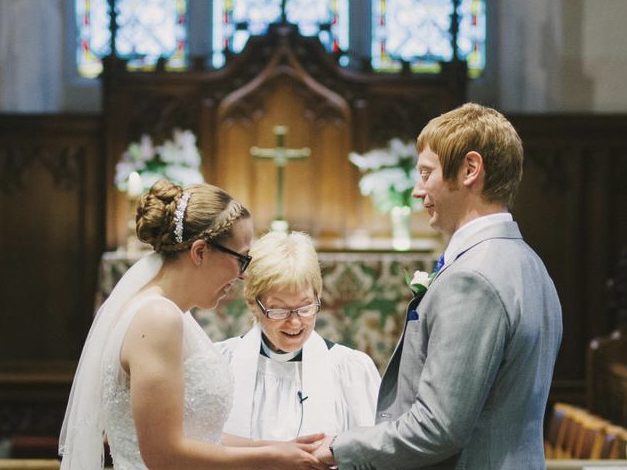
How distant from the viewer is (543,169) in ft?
30.9

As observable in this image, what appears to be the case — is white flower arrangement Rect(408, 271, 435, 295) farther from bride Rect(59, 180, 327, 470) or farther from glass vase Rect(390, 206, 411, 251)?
glass vase Rect(390, 206, 411, 251)

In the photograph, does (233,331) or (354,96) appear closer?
(233,331)

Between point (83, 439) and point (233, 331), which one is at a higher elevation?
point (83, 439)

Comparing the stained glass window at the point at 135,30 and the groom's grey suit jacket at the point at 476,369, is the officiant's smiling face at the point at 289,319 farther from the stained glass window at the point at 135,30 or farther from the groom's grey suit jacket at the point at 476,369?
the stained glass window at the point at 135,30

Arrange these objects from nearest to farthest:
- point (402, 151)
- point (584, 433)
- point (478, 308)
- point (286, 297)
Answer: point (478, 308) → point (286, 297) → point (584, 433) → point (402, 151)

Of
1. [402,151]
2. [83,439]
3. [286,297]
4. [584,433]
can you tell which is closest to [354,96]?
[402,151]

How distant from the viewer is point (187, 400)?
9.61 ft

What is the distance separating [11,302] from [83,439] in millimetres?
6750

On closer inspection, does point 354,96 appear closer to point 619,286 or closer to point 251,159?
point 251,159

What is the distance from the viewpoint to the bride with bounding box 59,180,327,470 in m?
2.79

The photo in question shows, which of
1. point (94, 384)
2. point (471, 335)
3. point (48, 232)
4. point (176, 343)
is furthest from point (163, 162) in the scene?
point (471, 335)

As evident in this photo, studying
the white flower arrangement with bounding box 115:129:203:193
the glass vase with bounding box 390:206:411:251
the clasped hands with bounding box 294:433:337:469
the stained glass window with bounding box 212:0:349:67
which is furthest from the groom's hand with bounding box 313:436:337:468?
the stained glass window with bounding box 212:0:349:67

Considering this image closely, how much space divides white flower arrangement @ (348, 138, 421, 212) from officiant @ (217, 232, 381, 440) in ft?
16.3

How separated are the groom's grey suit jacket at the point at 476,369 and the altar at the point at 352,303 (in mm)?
4441
